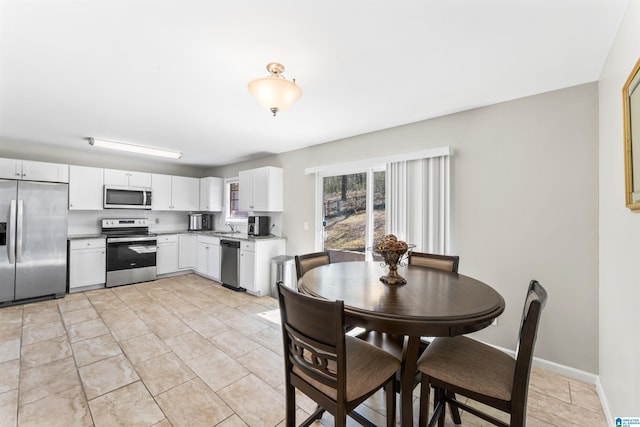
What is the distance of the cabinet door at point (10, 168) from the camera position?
3.84 metres

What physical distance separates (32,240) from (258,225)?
3.11 m

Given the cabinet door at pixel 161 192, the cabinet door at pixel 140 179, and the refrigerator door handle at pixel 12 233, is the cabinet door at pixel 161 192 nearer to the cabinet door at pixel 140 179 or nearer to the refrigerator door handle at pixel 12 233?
the cabinet door at pixel 140 179

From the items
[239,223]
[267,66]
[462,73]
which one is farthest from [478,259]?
[239,223]

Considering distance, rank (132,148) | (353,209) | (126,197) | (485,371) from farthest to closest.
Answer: (126,197), (132,148), (353,209), (485,371)

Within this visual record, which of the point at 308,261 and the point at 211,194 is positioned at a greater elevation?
the point at 211,194

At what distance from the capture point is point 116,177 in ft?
16.0

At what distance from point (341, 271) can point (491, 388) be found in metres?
1.16

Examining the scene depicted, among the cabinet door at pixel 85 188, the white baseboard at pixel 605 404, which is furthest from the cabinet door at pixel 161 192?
the white baseboard at pixel 605 404

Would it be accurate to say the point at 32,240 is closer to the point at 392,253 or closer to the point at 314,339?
the point at 314,339

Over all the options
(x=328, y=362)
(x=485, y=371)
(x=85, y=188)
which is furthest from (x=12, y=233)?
→ (x=485, y=371)

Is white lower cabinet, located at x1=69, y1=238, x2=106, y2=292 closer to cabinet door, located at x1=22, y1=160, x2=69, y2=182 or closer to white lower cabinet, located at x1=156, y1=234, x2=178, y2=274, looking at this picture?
white lower cabinet, located at x1=156, y1=234, x2=178, y2=274

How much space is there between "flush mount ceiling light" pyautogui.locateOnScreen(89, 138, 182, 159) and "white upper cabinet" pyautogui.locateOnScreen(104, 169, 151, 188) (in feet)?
2.79

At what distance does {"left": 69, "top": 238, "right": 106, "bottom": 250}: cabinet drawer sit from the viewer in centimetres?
430

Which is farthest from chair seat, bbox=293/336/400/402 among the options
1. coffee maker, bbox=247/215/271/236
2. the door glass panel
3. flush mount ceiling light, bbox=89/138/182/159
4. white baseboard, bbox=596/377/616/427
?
flush mount ceiling light, bbox=89/138/182/159
